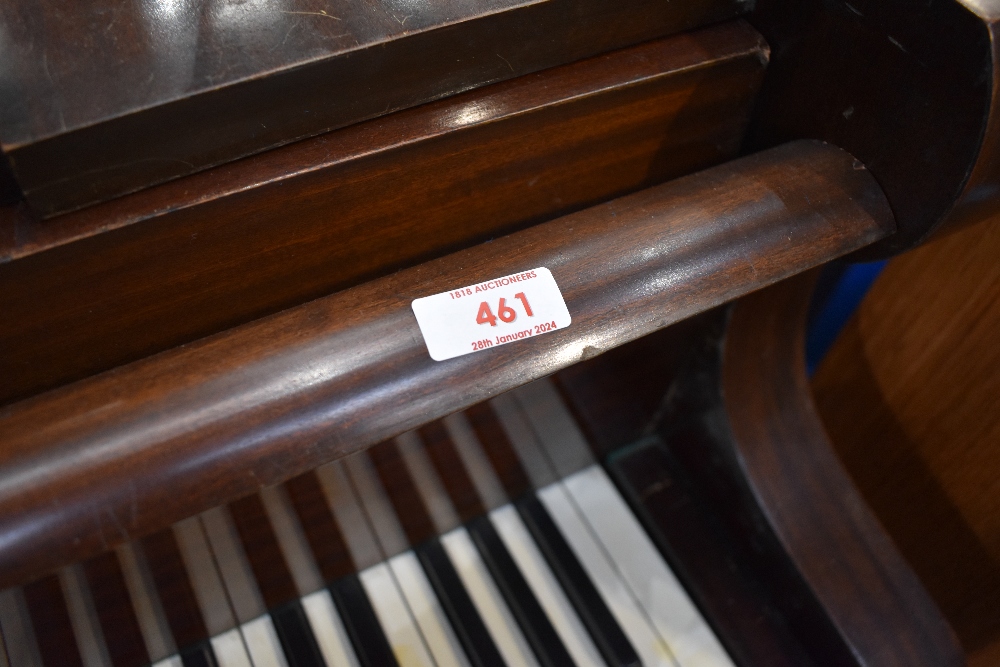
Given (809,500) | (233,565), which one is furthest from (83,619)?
(809,500)

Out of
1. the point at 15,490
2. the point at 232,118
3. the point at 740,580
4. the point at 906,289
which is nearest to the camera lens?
the point at 15,490

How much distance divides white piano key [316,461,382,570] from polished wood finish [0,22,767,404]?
16cm

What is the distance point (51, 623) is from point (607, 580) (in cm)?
60

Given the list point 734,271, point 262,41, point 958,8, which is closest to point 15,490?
point 262,41

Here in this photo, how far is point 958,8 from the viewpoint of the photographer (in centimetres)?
65

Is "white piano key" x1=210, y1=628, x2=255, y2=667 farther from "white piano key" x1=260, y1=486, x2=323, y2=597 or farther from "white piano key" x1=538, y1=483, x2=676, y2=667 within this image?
"white piano key" x1=538, y1=483, x2=676, y2=667

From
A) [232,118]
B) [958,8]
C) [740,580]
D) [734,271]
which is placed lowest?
[740,580]

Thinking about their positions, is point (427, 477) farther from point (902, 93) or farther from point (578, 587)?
point (902, 93)

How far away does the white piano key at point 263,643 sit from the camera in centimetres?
95

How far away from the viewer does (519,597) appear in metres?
1.02

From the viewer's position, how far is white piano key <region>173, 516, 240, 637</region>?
29.0 inches

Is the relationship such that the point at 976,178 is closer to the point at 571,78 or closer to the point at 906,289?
the point at 571,78

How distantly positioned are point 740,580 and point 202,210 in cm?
76

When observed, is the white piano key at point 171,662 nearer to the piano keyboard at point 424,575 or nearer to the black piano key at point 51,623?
the piano keyboard at point 424,575
